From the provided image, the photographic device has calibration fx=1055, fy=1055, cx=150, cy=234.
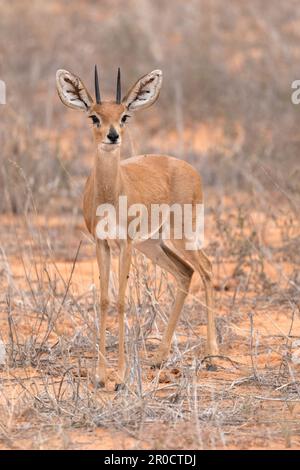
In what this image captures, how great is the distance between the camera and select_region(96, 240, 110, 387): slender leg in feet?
20.0

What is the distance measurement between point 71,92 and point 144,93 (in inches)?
17.6

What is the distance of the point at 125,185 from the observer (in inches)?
250

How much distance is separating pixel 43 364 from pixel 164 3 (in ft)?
43.5

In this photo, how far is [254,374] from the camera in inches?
239

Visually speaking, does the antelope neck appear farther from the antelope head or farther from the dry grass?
the dry grass

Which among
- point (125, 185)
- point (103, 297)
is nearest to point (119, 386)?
point (103, 297)

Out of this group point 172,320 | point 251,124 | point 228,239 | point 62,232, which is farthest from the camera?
point 251,124

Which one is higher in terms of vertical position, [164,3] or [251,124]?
[164,3]

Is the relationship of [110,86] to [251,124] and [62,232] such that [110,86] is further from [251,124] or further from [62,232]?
[62,232]

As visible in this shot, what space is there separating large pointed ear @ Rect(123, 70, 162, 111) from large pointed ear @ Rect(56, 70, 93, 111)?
24 centimetres

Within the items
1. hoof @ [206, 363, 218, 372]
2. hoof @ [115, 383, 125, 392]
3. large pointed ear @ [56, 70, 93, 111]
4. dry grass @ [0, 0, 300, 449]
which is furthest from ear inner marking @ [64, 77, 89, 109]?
hoof @ [206, 363, 218, 372]

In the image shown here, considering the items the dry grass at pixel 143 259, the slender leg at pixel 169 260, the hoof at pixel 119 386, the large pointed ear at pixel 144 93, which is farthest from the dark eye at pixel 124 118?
the hoof at pixel 119 386

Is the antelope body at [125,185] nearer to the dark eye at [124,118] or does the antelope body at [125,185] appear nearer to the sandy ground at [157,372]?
the dark eye at [124,118]
